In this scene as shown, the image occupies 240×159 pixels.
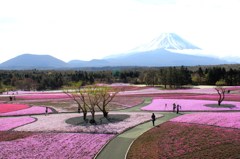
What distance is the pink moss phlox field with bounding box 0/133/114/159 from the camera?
34656mm

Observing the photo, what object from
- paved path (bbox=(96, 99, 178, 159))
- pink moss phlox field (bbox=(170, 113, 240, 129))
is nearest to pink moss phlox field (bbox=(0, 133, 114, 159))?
paved path (bbox=(96, 99, 178, 159))

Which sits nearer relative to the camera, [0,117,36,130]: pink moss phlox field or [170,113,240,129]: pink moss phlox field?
[170,113,240,129]: pink moss phlox field

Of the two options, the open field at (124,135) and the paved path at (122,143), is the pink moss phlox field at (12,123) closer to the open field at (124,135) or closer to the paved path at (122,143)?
the open field at (124,135)

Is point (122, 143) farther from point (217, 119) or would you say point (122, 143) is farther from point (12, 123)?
point (12, 123)

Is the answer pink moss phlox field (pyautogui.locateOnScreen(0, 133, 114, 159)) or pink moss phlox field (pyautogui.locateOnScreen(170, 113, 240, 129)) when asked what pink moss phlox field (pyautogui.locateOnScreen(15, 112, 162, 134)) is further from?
pink moss phlox field (pyautogui.locateOnScreen(170, 113, 240, 129))

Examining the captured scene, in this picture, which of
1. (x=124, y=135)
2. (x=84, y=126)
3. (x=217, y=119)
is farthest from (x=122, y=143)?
(x=217, y=119)

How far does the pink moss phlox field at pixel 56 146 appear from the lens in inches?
1364

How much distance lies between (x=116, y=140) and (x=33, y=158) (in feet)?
35.4

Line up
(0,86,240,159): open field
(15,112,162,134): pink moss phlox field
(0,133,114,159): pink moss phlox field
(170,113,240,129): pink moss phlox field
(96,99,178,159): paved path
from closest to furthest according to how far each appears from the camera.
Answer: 1. (96,99,178,159): paved path
2. (0,86,240,159): open field
3. (0,133,114,159): pink moss phlox field
4. (170,113,240,129): pink moss phlox field
5. (15,112,162,134): pink moss phlox field

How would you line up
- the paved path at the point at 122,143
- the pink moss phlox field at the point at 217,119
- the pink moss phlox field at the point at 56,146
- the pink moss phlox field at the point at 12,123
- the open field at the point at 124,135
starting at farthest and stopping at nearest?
1. the pink moss phlox field at the point at 12,123
2. the pink moss phlox field at the point at 217,119
3. the pink moss phlox field at the point at 56,146
4. the open field at the point at 124,135
5. the paved path at the point at 122,143

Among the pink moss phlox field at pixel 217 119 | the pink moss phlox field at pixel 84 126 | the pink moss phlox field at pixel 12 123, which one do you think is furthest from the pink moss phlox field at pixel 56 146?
the pink moss phlox field at pixel 217 119

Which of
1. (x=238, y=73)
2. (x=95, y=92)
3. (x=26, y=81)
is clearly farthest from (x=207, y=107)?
(x=26, y=81)

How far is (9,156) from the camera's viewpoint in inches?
1369

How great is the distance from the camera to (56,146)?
3784 cm
